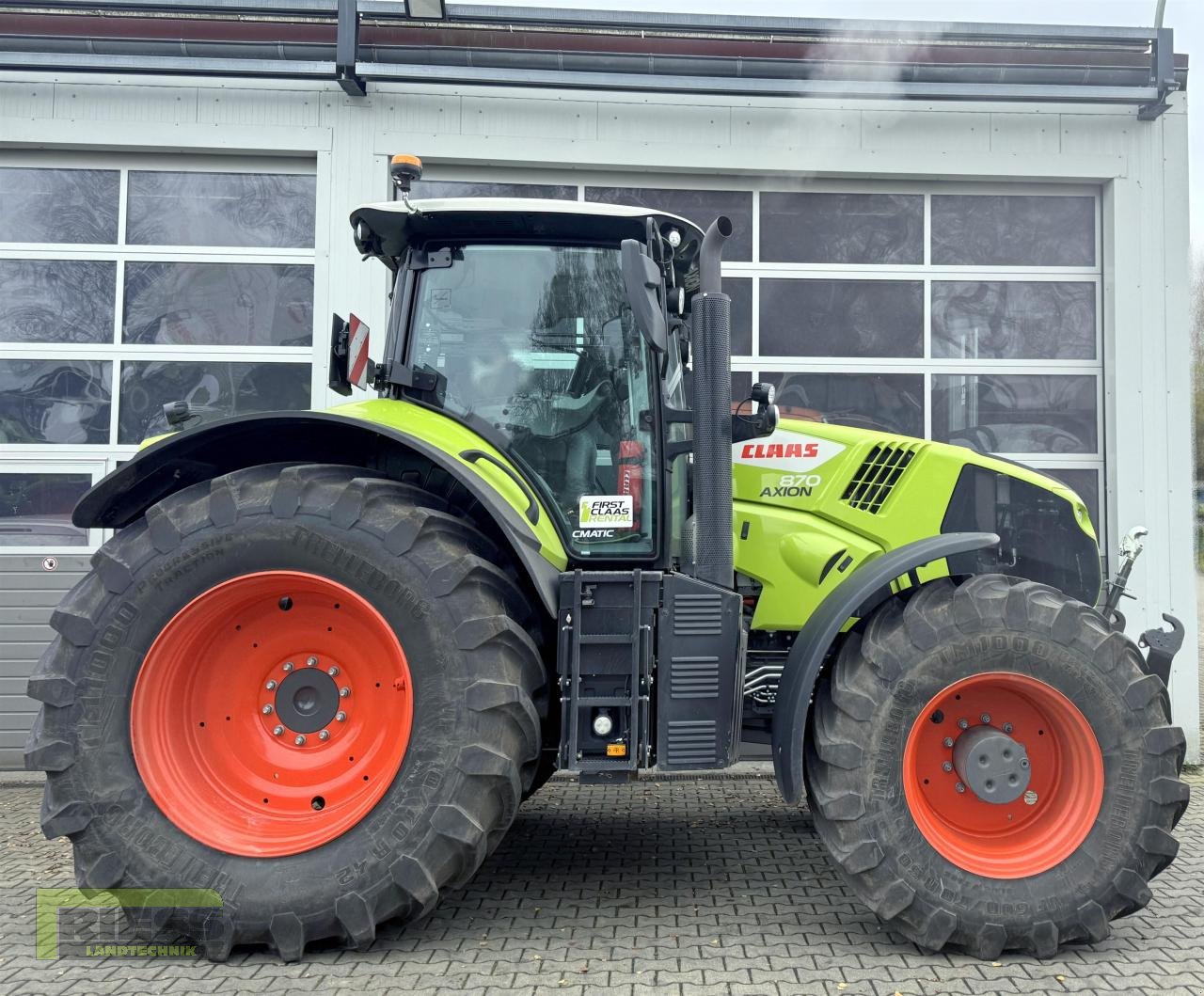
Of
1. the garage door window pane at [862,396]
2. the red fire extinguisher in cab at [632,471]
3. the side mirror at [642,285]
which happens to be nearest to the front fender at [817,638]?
the red fire extinguisher in cab at [632,471]

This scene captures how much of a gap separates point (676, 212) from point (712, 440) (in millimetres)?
3367

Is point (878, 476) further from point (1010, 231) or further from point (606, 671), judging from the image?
point (1010, 231)

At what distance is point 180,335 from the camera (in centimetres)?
583

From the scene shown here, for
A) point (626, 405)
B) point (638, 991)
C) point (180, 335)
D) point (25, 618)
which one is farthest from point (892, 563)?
point (25, 618)

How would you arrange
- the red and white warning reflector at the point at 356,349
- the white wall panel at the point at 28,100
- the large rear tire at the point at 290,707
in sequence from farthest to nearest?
1. the white wall panel at the point at 28,100
2. the red and white warning reflector at the point at 356,349
3. the large rear tire at the point at 290,707

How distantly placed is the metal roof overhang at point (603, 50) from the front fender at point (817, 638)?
3872 mm

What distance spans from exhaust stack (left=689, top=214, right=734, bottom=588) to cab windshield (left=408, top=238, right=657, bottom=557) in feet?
0.69

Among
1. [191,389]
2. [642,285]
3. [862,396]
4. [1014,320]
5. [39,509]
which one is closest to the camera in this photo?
[642,285]

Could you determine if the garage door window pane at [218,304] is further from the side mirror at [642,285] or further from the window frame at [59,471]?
the side mirror at [642,285]

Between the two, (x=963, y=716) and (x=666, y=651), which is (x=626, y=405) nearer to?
(x=666, y=651)

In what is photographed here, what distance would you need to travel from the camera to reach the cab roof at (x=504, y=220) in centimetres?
327

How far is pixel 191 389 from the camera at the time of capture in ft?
19.0

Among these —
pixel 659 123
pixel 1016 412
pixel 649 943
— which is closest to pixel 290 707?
pixel 649 943

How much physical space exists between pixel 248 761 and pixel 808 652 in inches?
77.7
